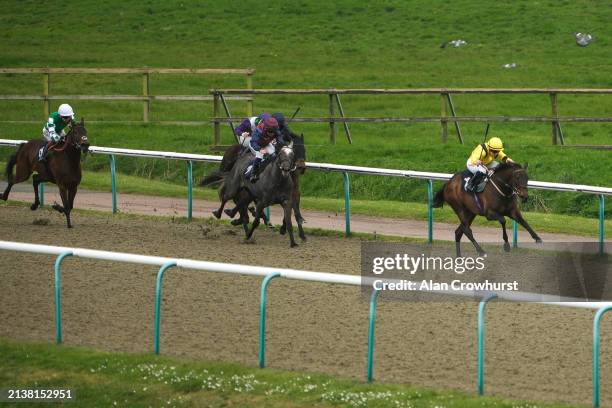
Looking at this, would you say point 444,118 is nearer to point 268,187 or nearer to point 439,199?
point 439,199

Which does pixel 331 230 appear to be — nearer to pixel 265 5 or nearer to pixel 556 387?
pixel 556 387

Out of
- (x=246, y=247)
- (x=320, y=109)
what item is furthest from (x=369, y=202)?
(x=320, y=109)

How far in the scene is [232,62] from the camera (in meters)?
39.4

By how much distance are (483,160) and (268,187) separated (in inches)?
104

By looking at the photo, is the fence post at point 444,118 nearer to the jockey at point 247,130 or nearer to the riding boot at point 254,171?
the jockey at point 247,130

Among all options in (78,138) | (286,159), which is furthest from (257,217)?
(78,138)

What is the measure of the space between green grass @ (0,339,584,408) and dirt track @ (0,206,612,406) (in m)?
0.40

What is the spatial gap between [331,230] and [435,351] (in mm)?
7448

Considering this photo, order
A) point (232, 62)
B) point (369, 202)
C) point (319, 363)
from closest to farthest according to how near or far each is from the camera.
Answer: point (319, 363) < point (369, 202) < point (232, 62)

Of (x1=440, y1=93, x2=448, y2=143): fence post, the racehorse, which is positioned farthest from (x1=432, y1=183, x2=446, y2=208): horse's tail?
(x1=440, y1=93, x2=448, y2=143): fence post

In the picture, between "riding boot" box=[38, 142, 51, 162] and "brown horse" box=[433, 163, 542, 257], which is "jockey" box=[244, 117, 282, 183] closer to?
"brown horse" box=[433, 163, 542, 257]

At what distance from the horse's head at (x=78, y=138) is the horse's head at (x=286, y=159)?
8.34ft

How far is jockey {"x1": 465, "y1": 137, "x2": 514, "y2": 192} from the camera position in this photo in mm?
17047

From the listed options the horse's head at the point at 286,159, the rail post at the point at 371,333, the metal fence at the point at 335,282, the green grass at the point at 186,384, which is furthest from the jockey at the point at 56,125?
the rail post at the point at 371,333
